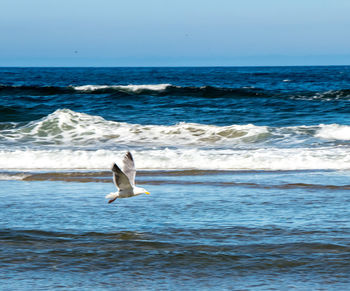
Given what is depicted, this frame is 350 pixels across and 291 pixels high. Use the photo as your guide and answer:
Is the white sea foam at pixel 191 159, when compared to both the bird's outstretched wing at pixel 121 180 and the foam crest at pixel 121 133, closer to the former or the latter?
the foam crest at pixel 121 133

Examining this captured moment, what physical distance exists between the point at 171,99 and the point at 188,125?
842 cm

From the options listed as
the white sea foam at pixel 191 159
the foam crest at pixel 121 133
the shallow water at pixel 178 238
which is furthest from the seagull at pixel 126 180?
the foam crest at pixel 121 133

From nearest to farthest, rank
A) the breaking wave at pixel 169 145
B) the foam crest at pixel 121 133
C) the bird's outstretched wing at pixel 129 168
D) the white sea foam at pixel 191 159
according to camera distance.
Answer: the bird's outstretched wing at pixel 129 168 < the white sea foam at pixel 191 159 < the breaking wave at pixel 169 145 < the foam crest at pixel 121 133

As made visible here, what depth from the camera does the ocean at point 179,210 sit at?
4.89 m

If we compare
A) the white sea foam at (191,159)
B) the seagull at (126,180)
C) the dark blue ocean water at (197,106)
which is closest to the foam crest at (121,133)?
the dark blue ocean water at (197,106)

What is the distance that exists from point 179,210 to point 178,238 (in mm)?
1350

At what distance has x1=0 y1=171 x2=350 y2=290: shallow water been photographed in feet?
15.7

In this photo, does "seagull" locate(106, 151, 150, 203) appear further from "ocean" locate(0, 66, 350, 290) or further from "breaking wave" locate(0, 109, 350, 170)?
"breaking wave" locate(0, 109, 350, 170)

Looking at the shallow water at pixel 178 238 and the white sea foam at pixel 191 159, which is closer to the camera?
the shallow water at pixel 178 238

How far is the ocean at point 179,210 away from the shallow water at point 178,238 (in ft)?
0.04

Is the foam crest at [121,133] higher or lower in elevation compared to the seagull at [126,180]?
lower

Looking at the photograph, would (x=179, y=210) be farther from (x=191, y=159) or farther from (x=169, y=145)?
(x=169, y=145)

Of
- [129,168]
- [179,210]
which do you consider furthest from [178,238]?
[179,210]

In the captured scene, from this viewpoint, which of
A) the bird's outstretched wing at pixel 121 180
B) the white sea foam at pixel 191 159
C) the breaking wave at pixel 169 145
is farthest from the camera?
the breaking wave at pixel 169 145
